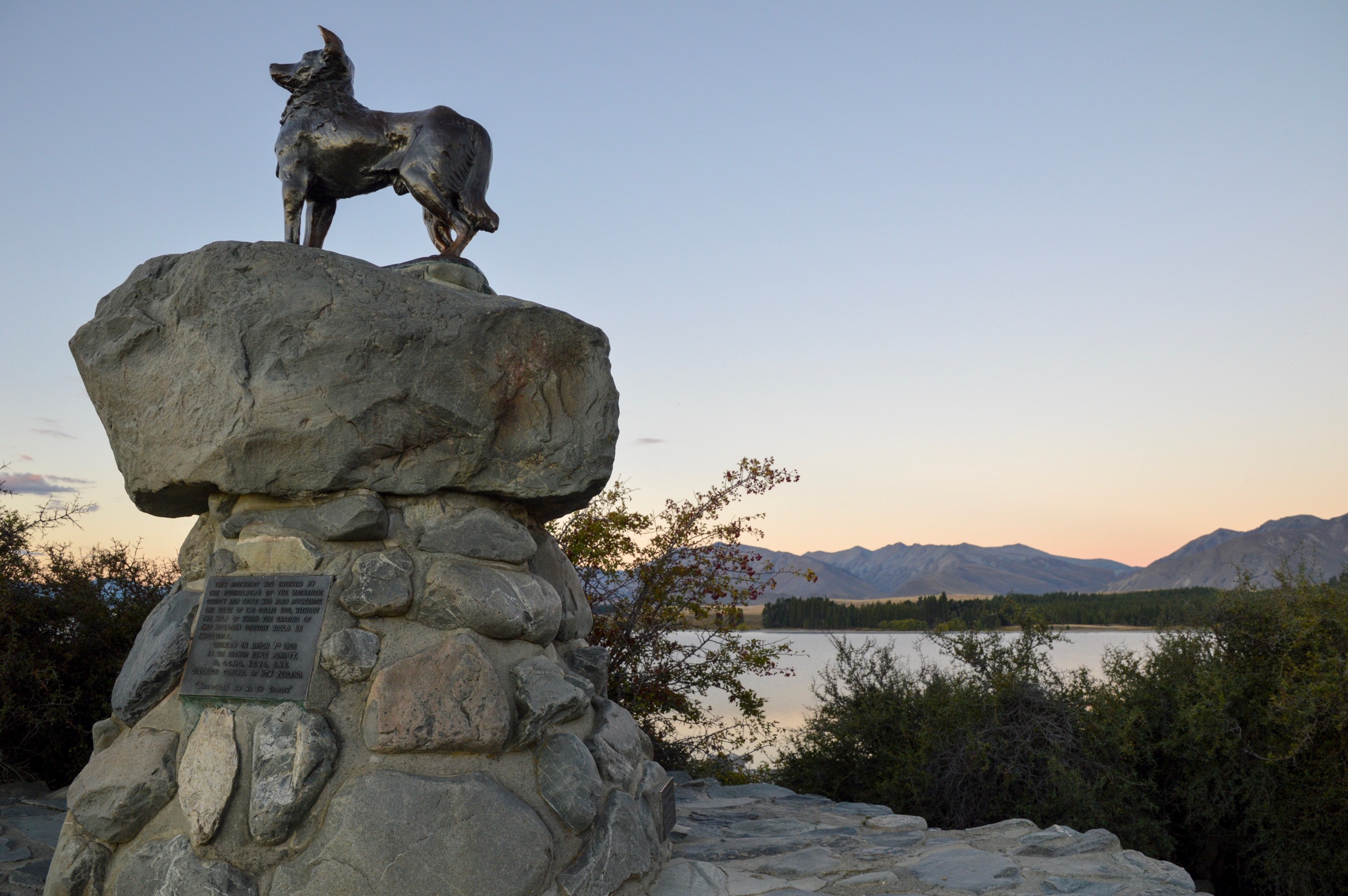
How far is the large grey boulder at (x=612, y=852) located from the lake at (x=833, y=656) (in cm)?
457

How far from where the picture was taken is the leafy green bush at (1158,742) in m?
6.46

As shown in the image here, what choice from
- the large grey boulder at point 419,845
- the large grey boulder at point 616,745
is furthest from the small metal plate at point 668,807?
the large grey boulder at point 419,845

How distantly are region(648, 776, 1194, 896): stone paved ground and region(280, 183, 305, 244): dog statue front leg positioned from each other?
3.49 meters

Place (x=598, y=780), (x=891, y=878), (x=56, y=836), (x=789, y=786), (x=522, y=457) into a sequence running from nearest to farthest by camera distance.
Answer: (x=598, y=780)
(x=522, y=457)
(x=891, y=878)
(x=56, y=836)
(x=789, y=786)

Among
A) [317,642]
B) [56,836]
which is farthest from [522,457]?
[56,836]

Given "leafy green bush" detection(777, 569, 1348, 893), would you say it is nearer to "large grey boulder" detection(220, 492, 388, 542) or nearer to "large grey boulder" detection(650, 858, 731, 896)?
"large grey boulder" detection(650, 858, 731, 896)

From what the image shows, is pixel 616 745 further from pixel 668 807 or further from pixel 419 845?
pixel 419 845

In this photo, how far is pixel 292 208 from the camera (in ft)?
14.4

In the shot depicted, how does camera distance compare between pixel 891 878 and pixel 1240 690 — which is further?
pixel 1240 690

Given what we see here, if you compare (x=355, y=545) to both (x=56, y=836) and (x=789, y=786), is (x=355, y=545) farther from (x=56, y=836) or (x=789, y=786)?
(x=789, y=786)

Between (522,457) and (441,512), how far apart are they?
419 mm

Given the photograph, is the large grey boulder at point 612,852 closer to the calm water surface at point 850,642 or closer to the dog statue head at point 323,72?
the dog statue head at point 323,72

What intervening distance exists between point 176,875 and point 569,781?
1.41m

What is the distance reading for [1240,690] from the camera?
6.83 m
